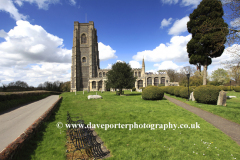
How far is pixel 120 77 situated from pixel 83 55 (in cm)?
3303

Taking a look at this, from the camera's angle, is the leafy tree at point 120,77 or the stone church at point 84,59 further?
the stone church at point 84,59

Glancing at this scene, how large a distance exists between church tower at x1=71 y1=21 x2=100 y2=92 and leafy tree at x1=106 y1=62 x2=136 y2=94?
26497 millimetres

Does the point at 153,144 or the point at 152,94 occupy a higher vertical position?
the point at 152,94

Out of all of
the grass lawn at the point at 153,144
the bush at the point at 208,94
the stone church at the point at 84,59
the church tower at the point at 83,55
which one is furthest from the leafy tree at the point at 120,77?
the church tower at the point at 83,55

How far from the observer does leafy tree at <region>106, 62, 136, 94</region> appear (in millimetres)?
21672

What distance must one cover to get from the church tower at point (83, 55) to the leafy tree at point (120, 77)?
86.9ft

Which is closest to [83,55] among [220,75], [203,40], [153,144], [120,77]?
[120,77]

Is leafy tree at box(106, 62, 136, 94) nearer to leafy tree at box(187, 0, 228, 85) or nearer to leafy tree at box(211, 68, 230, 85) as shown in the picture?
leafy tree at box(187, 0, 228, 85)

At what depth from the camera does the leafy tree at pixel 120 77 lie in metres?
21.7

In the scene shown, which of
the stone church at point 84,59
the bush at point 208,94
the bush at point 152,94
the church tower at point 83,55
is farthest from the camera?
the church tower at point 83,55

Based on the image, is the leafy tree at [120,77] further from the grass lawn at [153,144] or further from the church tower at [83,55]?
the church tower at [83,55]

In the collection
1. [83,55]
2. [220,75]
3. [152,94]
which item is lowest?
[152,94]

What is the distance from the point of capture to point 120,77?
853 inches

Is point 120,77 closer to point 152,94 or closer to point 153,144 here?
point 152,94
